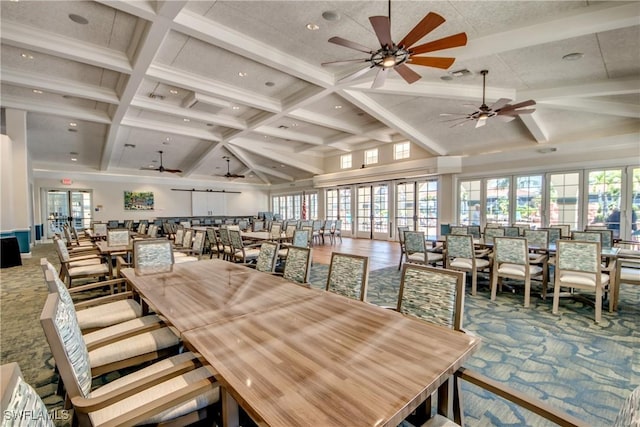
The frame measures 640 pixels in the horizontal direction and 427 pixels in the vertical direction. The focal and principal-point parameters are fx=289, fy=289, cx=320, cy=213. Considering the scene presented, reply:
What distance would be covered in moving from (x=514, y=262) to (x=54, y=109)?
969 centimetres

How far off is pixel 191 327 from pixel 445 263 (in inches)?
162

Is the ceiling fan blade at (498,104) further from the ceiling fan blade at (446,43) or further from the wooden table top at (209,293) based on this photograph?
the wooden table top at (209,293)

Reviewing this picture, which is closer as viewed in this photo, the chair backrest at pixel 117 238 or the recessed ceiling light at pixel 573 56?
the recessed ceiling light at pixel 573 56

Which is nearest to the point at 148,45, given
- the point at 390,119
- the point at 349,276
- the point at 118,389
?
the point at 349,276

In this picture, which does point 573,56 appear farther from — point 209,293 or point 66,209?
point 66,209

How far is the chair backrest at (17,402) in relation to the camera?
0.58m

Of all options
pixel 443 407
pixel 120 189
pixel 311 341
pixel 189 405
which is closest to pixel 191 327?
pixel 189 405

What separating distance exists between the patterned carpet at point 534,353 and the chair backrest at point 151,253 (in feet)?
3.31

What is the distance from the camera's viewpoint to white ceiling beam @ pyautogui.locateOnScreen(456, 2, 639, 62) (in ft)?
10.6

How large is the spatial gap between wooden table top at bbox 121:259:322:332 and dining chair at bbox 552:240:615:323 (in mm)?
3094

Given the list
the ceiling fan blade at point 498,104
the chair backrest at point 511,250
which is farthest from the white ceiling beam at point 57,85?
the chair backrest at point 511,250

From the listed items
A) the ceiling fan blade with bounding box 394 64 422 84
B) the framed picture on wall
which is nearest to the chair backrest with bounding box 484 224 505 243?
the ceiling fan blade with bounding box 394 64 422 84

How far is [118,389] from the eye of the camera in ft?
3.44

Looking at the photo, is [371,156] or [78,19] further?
[371,156]
